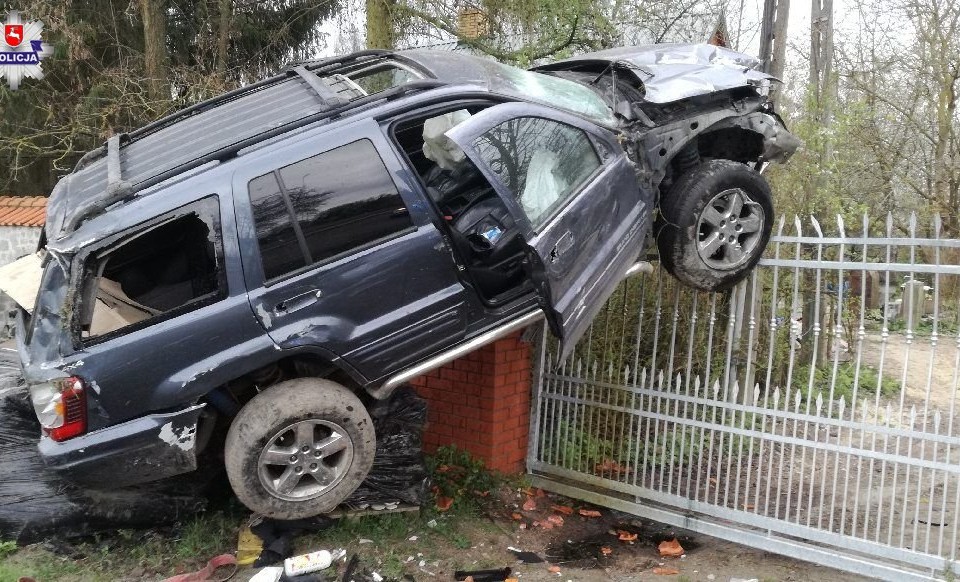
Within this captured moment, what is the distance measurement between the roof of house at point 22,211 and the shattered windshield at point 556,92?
846cm

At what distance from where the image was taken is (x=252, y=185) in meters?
3.51

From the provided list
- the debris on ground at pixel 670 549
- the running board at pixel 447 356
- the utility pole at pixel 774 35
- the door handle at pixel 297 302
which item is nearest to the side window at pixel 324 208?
the door handle at pixel 297 302

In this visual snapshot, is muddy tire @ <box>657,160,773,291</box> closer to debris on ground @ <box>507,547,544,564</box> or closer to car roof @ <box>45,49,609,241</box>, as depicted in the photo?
car roof @ <box>45,49,609,241</box>

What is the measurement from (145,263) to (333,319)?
1.70 metres

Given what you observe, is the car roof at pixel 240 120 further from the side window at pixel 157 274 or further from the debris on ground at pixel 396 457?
the debris on ground at pixel 396 457

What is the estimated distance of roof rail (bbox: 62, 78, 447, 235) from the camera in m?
3.41

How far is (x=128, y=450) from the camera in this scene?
11.0 feet

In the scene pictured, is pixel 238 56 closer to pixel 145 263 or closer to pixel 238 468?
pixel 145 263

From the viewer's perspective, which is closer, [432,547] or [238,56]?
[432,547]

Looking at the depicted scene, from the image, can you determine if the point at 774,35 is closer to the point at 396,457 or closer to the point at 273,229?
the point at 396,457

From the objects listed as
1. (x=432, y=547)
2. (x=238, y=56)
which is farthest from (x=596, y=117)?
(x=238, y=56)

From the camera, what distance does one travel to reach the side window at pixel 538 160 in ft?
11.8

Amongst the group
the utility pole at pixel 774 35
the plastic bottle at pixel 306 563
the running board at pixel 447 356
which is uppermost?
the utility pole at pixel 774 35

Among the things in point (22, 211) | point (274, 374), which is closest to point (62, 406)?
point (274, 374)
